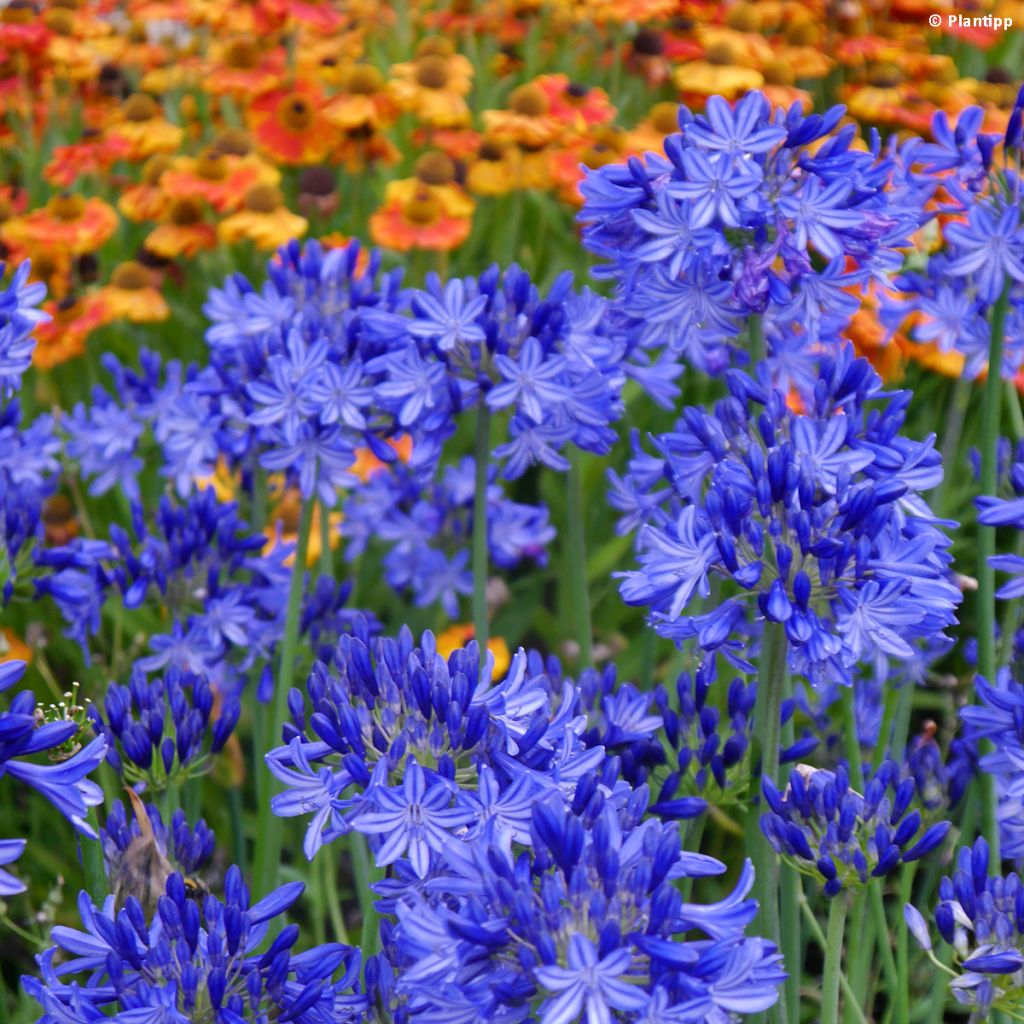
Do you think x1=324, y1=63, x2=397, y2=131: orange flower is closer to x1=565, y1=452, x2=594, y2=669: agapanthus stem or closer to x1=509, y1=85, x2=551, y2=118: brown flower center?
x1=509, y1=85, x2=551, y2=118: brown flower center

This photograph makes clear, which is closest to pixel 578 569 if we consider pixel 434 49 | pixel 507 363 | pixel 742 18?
pixel 507 363

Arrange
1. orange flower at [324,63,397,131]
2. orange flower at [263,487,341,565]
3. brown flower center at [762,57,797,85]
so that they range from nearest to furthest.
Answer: orange flower at [263,487,341,565]
orange flower at [324,63,397,131]
brown flower center at [762,57,797,85]

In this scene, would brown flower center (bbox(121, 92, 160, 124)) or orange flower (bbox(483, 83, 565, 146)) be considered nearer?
orange flower (bbox(483, 83, 565, 146))

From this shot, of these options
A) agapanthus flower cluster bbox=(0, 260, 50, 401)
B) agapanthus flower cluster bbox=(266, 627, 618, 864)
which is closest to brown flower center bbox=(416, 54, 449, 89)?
agapanthus flower cluster bbox=(0, 260, 50, 401)

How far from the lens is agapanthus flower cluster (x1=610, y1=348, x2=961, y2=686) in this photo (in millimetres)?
1861

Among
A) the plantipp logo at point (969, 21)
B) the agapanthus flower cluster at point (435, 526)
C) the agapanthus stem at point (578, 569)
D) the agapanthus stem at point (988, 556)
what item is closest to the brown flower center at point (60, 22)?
the agapanthus flower cluster at point (435, 526)

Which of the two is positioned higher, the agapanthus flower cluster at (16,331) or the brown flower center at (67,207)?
the agapanthus flower cluster at (16,331)

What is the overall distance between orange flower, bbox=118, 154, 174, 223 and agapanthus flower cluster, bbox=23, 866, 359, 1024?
11.3ft

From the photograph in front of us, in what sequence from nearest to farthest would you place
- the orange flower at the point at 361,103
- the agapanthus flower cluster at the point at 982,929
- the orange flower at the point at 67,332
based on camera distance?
the agapanthus flower cluster at the point at 982,929 < the orange flower at the point at 67,332 < the orange flower at the point at 361,103

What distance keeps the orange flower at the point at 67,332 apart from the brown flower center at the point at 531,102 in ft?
4.83

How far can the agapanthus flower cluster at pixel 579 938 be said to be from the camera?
1.33 meters

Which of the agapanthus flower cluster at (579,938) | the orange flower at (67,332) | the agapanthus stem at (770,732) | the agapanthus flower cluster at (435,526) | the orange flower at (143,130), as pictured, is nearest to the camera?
the agapanthus flower cluster at (579,938)

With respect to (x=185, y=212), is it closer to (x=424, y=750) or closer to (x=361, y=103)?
(x=361, y=103)

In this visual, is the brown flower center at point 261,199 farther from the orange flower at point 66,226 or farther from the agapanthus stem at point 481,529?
the agapanthus stem at point 481,529
